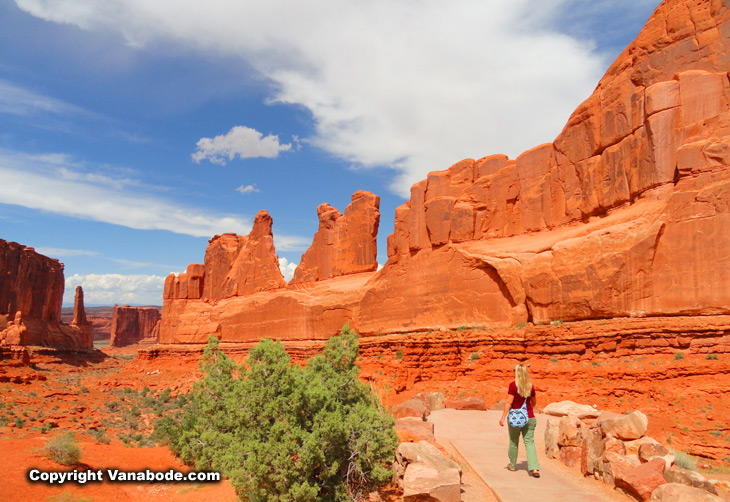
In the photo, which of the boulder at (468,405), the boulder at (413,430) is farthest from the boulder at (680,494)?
the boulder at (468,405)

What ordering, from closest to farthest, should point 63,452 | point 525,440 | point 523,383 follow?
point 525,440 → point 523,383 → point 63,452

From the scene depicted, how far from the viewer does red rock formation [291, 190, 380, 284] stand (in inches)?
1187

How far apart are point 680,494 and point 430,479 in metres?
2.80

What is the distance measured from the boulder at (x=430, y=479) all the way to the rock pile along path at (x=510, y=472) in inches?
23.3

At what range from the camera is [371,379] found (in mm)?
20750

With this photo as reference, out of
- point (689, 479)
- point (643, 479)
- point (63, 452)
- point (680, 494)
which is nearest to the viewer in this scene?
point (680, 494)

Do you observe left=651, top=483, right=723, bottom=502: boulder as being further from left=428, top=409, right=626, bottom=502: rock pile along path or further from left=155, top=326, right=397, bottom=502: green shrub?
left=155, top=326, right=397, bottom=502: green shrub

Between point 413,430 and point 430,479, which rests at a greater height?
point 430,479

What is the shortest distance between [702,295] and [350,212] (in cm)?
2019

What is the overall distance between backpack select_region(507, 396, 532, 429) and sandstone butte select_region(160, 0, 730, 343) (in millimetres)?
9373

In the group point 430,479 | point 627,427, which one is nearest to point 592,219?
point 627,427

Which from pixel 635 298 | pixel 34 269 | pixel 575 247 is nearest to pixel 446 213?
pixel 575 247

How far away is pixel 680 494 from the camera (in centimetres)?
548

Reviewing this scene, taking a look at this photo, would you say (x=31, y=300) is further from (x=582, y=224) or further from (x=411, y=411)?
(x=582, y=224)
